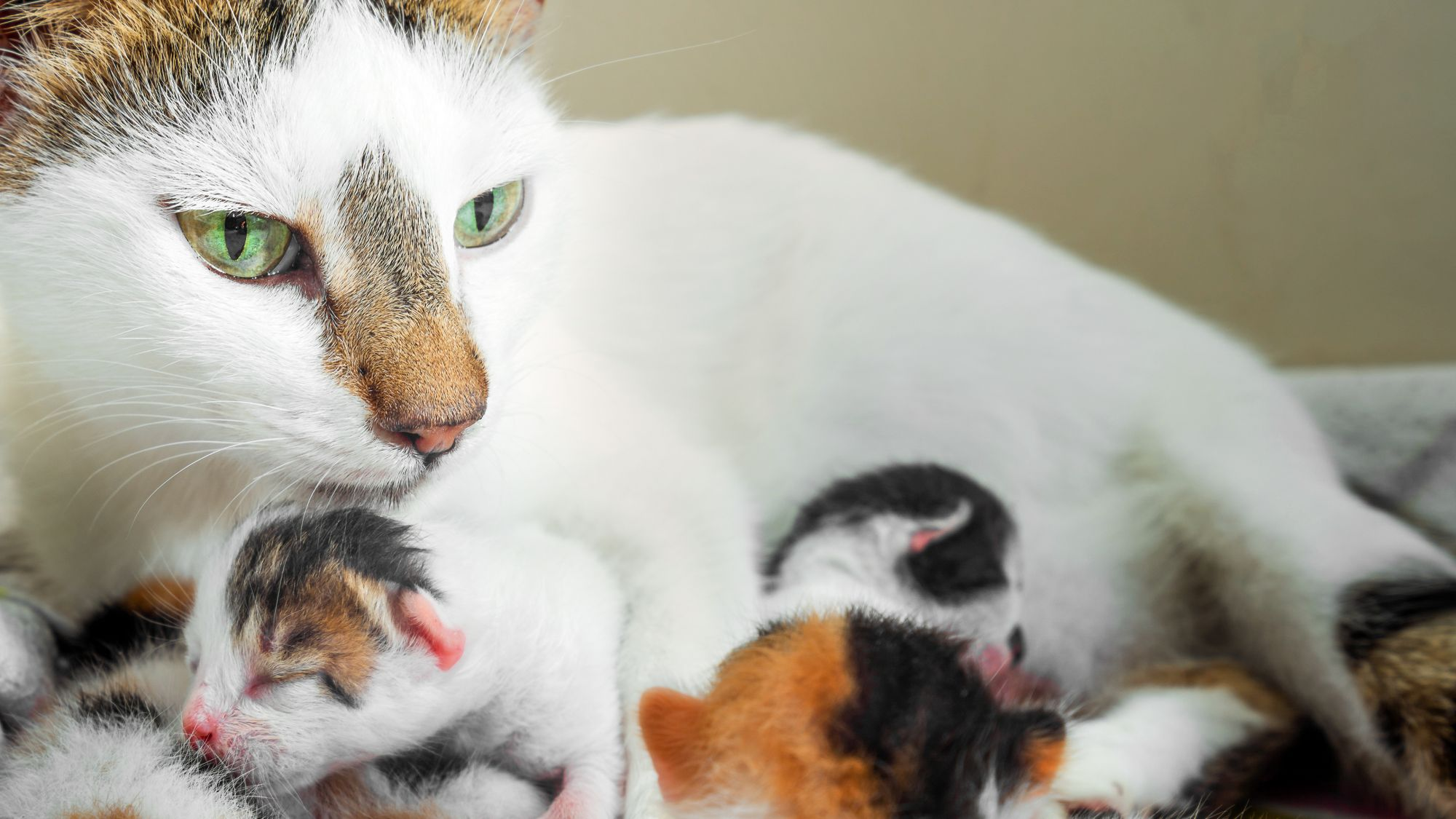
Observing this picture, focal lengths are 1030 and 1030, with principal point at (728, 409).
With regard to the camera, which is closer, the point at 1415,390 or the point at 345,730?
the point at 345,730

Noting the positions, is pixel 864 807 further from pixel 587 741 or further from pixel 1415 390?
pixel 1415 390

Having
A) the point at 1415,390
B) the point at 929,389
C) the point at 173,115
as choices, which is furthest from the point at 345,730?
the point at 1415,390

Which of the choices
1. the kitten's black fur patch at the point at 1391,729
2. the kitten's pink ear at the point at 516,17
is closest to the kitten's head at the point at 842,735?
the kitten's black fur patch at the point at 1391,729

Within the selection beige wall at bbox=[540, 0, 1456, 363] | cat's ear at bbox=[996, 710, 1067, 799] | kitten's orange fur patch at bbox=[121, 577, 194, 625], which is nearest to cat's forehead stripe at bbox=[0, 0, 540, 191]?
kitten's orange fur patch at bbox=[121, 577, 194, 625]

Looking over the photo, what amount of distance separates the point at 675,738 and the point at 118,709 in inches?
15.2

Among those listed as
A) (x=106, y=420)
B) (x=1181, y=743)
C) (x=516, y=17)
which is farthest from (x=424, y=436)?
(x=1181, y=743)

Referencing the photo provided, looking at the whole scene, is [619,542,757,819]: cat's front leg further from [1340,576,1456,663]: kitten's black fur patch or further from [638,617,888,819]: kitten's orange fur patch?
[1340,576,1456,663]: kitten's black fur patch

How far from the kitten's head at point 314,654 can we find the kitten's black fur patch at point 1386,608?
753mm

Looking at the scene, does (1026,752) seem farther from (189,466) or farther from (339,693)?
(189,466)

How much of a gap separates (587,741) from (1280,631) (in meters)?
0.66

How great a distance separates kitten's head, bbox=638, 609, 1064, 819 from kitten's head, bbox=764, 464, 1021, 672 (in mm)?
275

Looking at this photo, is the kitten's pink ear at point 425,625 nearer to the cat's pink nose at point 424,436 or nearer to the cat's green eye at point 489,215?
the cat's pink nose at point 424,436

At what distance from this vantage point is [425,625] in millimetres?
704

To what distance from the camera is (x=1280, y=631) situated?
3.20ft
